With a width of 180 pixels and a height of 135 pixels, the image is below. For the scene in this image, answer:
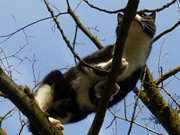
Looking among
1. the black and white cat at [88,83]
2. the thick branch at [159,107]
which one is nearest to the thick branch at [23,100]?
the black and white cat at [88,83]

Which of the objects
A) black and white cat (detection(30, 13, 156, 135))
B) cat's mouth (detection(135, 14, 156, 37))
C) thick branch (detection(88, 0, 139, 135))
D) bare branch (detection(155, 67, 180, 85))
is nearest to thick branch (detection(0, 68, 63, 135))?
thick branch (detection(88, 0, 139, 135))

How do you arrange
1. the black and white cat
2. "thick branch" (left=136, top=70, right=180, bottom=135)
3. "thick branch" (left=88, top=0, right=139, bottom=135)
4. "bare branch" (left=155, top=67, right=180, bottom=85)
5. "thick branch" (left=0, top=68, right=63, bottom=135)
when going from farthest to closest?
"bare branch" (left=155, top=67, right=180, bottom=85), "thick branch" (left=136, top=70, right=180, bottom=135), the black and white cat, "thick branch" (left=0, top=68, right=63, bottom=135), "thick branch" (left=88, top=0, right=139, bottom=135)

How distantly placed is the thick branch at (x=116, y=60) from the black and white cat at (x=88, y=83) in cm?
134

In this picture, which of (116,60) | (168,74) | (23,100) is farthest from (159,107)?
(116,60)

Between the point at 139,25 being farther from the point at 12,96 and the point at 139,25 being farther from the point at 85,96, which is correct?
the point at 12,96

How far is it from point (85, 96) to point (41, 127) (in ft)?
4.42

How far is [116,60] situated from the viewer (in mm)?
2963

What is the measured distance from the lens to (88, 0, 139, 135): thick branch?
276 cm

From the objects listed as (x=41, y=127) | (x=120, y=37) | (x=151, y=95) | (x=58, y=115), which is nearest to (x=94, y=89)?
(x=58, y=115)

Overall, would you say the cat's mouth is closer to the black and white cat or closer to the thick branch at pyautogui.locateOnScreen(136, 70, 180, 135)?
the black and white cat

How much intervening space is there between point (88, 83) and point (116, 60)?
5.57ft

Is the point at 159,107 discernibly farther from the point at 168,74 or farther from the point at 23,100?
the point at 23,100

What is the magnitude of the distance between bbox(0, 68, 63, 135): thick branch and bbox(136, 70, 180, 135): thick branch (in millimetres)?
1863

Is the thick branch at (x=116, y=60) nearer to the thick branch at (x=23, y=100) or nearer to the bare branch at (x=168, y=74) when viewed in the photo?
the thick branch at (x=23, y=100)
